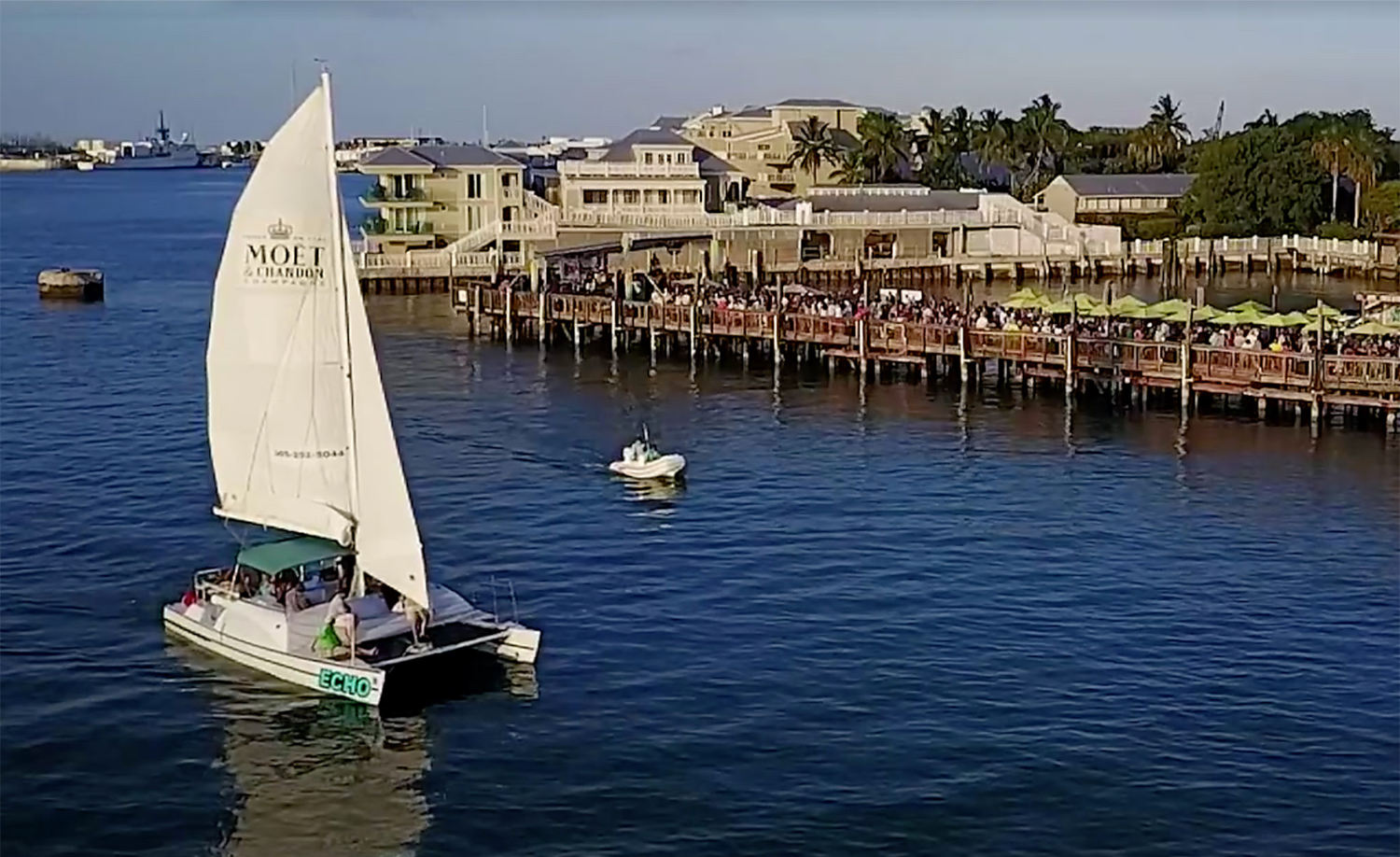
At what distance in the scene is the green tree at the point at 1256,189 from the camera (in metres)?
127

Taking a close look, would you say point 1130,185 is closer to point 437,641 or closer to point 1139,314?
point 1139,314

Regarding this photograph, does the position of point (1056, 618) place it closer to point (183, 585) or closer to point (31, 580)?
point (183, 585)

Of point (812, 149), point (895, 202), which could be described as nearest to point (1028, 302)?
point (895, 202)

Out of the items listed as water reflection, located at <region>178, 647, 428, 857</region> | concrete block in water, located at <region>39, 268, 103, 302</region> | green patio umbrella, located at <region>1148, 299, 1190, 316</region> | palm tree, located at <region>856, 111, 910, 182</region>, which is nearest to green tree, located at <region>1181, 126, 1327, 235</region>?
palm tree, located at <region>856, 111, 910, 182</region>

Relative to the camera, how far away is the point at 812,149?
145m

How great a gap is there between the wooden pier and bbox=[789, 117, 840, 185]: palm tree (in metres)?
59.7

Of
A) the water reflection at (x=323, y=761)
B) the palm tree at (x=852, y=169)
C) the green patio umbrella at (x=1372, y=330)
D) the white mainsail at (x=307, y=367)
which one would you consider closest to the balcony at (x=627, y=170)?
the palm tree at (x=852, y=169)

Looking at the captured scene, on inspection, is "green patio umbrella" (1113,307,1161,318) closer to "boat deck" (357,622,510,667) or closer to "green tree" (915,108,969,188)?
"boat deck" (357,622,510,667)

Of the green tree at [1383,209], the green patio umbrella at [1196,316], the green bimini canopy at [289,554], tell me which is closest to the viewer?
the green bimini canopy at [289,554]

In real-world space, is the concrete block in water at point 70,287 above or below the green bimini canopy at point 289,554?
above

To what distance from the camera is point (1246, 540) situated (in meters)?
43.7

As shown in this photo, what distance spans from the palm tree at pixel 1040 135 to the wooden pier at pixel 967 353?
261ft

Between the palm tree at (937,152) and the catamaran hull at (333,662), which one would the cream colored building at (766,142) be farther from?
the catamaran hull at (333,662)

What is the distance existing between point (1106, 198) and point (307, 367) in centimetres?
10816
